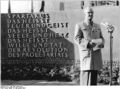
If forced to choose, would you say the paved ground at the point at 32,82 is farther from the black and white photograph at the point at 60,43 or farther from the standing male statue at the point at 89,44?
the standing male statue at the point at 89,44

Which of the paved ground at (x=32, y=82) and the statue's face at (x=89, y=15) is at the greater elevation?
the statue's face at (x=89, y=15)

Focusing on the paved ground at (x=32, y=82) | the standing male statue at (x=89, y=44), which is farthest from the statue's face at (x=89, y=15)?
the paved ground at (x=32, y=82)

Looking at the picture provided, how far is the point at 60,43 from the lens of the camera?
225 inches

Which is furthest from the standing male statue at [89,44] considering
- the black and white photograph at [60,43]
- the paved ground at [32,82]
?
the paved ground at [32,82]

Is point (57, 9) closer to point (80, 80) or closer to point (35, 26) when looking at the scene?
point (35, 26)

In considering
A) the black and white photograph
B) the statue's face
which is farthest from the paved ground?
the statue's face

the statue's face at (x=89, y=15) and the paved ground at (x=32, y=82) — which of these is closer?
the statue's face at (x=89, y=15)

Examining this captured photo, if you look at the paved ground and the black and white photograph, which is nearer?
the black and white photograph

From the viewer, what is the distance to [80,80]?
573 cm

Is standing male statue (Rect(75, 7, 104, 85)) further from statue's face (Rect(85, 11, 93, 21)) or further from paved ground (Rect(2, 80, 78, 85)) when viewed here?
paved ground (Rect(2, 80, 78, 85))

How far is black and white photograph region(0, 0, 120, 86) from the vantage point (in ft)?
18.3

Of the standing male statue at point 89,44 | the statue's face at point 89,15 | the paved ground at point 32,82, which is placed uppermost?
the statue's face at point 89,15

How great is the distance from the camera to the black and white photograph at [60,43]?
5590 millimetres

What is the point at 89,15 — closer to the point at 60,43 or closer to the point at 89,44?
the point at 89,44
